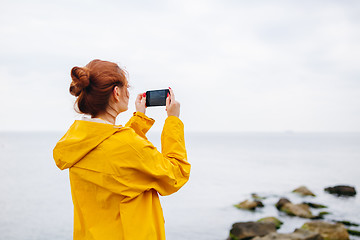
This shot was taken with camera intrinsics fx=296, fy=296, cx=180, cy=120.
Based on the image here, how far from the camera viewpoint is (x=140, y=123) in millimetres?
2193

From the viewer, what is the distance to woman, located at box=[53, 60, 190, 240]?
1706 mm

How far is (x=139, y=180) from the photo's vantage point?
1.76m

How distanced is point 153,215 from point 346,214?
1961 cm

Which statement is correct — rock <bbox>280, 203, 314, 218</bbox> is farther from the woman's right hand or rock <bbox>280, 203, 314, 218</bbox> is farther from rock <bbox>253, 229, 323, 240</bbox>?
the woman's right hand

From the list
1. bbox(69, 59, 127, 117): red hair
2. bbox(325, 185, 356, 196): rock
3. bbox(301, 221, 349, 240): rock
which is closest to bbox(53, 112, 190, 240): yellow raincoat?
bbox(69, 59, 127, 117): red hair

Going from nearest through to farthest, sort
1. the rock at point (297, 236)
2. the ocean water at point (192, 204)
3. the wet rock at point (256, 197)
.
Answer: the rock at point (297, 236)
the ocean water at point (192, 204)
the wet rock at point (256, 197)

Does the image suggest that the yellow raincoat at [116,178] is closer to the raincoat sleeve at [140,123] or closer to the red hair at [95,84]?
the red hair at [95,84]

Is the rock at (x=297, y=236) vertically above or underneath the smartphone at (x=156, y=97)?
underneath

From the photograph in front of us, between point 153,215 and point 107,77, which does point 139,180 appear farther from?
point 107,77

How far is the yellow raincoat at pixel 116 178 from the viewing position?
5.58ft

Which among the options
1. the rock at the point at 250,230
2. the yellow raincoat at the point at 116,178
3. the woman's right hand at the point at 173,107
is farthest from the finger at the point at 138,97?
the rock at the point at 250,230

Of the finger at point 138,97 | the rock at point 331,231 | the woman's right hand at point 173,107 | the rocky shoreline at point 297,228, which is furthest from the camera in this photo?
the rock at point 331,231

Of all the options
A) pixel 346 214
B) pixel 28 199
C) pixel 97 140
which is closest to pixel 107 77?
pixel 97 140

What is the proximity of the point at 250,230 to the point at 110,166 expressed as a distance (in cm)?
1152
